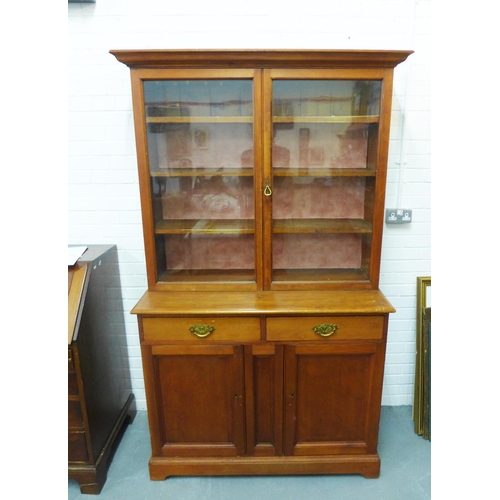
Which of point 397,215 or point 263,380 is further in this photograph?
point 397,215

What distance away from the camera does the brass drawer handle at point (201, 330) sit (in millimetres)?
1578

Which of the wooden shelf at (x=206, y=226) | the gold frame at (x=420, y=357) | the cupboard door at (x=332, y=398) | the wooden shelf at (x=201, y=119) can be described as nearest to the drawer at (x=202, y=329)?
the cupboard door at (x=332, y=398)

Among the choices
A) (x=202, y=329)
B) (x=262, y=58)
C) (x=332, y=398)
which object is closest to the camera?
(x=262, y=58)

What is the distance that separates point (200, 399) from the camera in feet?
5.52

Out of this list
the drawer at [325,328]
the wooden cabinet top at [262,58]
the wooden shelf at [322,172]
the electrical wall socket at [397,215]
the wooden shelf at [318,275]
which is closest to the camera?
the wooden cabinet top at [262,58]

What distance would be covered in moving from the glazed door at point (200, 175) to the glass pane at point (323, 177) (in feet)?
0.47

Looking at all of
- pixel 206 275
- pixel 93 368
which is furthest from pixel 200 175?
pixel 93 368

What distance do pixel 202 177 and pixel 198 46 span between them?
645 millimetres

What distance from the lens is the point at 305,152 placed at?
1.77 metres

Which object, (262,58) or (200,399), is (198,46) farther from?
(200,399)

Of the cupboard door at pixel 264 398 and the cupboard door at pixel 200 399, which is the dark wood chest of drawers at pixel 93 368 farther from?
the cupboard door at pixel 264 398

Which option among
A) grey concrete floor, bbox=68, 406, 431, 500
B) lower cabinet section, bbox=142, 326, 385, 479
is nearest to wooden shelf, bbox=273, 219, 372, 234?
lower cabinet section, bbox=142, 326, 385, 479
